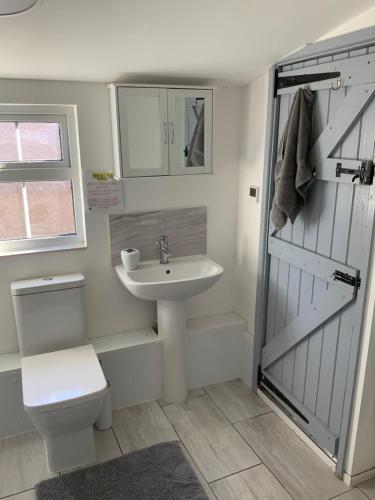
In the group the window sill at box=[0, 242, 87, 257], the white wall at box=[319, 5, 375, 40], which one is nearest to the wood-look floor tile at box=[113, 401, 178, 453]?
the window sill at box=[0, 242, 87, 257]

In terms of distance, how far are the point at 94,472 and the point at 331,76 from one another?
217cm

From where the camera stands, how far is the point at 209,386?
2732 mm

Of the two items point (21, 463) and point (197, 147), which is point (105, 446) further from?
point (197, 147)

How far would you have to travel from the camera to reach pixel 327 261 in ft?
6.36

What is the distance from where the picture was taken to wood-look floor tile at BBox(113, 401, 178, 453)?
2242mm

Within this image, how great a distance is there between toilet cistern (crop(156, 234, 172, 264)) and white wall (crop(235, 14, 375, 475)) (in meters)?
0.52

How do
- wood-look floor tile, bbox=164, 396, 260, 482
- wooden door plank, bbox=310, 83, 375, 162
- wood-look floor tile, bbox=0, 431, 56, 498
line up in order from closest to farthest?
wooden door plank, bbox=310, 83, 375, 162
wood-look floor tile, bbox=0, 431, 56, 498
wood-look floor tile, bbox=164, 396, 260, 482

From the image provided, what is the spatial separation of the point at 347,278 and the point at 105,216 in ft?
4.48

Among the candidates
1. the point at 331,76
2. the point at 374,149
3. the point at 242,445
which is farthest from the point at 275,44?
the point at 242,445

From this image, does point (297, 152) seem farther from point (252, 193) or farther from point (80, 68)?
point (80, 68)

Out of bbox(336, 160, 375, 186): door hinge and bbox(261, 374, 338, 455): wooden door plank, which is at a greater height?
bbox(336, 160, 375, 186): door hinge

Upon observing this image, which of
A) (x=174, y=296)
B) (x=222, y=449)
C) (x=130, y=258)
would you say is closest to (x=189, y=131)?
(x=130, y=258)

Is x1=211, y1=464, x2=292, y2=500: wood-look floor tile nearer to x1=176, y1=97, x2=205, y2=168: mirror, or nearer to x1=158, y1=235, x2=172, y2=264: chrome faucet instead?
x1=158, y1=235, x2=172, y2=264: chrome faucet

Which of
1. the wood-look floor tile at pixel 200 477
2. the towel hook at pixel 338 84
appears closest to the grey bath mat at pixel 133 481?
the wood-look floor tile at pixel 200 477
